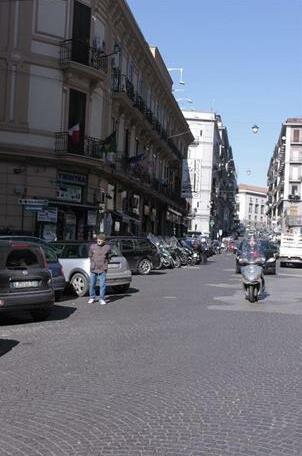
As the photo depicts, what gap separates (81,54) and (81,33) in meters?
1.15

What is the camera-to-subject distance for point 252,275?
16.0m

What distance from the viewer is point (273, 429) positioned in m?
5.52

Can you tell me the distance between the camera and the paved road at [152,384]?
5.20m

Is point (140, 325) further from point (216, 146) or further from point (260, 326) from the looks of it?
point (216, 146)

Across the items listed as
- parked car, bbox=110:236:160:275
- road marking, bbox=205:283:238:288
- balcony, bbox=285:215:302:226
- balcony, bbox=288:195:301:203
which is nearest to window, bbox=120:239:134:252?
parked car, bbox=110:236:160:275

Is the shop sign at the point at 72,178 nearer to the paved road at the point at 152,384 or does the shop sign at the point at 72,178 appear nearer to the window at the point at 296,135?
the paved road at the point at 152,384

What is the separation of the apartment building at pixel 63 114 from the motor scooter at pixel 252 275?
9647 mm

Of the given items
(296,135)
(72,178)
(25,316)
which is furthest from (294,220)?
(25,316)

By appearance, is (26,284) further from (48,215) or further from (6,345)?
(48,215)

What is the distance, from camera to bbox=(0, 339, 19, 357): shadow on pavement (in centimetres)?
912

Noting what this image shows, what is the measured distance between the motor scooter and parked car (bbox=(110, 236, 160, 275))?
900cm

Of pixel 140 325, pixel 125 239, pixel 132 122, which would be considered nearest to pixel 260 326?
pixel 140 325

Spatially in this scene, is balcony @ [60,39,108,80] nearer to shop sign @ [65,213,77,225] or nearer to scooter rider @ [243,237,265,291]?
shop sign @ [65,213,77,225]

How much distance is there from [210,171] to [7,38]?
73.9 metres
